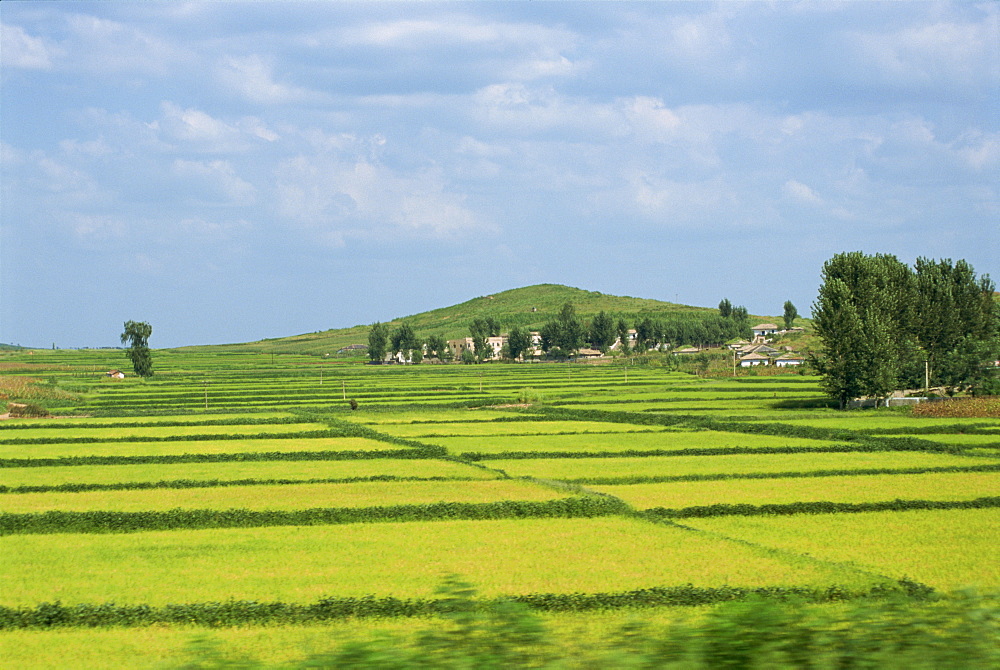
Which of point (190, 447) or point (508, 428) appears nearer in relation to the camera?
point (190, 447)

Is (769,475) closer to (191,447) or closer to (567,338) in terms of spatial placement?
(191,447)

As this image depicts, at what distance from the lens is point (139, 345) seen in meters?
99.6

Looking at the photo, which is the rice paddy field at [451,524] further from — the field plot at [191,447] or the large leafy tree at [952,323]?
the large leafy tree at [952,323]

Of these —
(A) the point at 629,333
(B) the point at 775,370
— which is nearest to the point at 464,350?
(A) the point at 629,333

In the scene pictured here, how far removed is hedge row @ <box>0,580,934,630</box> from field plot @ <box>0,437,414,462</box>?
2054 cm

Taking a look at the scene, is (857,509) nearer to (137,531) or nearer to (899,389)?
(137,531)

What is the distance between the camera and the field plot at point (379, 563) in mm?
13641

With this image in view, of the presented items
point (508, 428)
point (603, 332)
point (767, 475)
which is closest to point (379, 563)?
point (767, 475)

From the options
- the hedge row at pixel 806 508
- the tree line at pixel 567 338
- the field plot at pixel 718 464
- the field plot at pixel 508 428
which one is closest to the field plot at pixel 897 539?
the hedge row at pixel 806 508

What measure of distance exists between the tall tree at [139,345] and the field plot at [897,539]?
90.7m

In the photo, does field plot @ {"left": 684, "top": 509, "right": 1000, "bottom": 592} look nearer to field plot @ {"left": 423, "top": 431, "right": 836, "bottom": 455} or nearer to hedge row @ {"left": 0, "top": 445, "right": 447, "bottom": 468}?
field plot @ {"left": 423, "top": 431, "right": 836, "bottom": 455}

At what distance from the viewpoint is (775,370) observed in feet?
308

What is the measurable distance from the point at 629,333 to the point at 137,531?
159 meters

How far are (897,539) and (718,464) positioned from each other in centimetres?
1119
